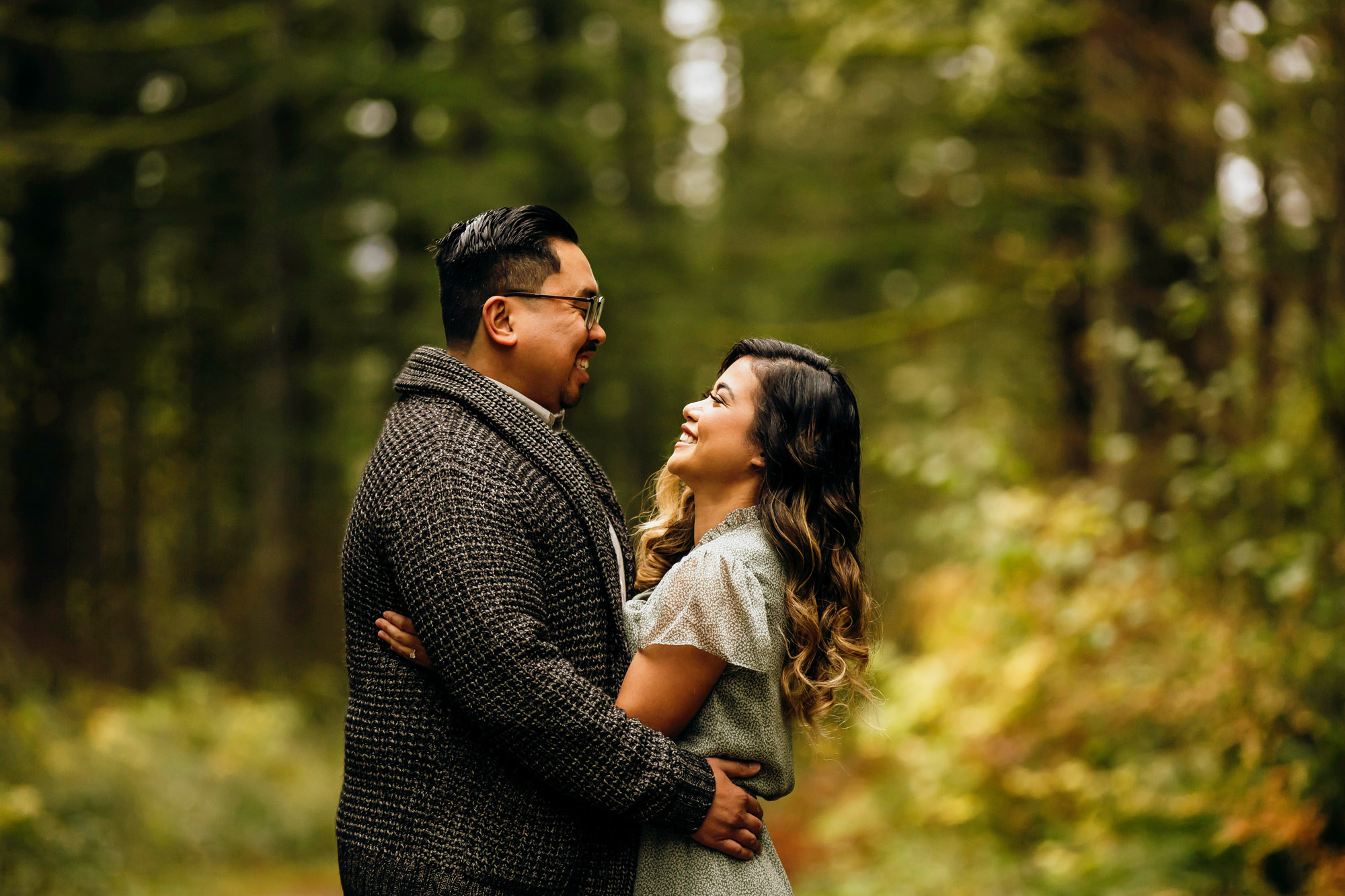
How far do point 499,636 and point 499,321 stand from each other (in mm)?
748

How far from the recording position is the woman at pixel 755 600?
238 centimetres

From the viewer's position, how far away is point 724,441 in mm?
2641

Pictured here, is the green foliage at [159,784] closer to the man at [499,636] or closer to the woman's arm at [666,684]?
the man at [499,636]

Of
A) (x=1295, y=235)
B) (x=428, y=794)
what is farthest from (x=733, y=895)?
(x=1295, y=235)

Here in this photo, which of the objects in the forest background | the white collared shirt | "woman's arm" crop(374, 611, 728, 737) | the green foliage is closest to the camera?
"woman's arm" crop(374, 611, 728, 737)

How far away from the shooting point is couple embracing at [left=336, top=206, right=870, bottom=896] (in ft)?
7.20

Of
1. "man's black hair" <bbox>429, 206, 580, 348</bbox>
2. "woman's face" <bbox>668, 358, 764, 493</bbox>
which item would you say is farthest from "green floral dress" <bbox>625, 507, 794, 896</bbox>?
"man's black hair" <bbox>429, 206, 580, 348</bbox>

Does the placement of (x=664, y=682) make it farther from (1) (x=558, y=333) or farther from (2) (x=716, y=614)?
(1) (x=558, y=333)

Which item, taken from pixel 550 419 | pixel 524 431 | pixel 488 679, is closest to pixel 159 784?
pixel 550 419

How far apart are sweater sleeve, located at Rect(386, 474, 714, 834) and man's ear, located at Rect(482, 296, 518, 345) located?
395 millimetres

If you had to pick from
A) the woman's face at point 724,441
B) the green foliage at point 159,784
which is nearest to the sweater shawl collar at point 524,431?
the woman's face at point 724,441

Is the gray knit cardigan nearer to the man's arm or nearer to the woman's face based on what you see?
the man's arm

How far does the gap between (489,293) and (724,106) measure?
15.1 meters

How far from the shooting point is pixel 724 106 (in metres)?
16.9
